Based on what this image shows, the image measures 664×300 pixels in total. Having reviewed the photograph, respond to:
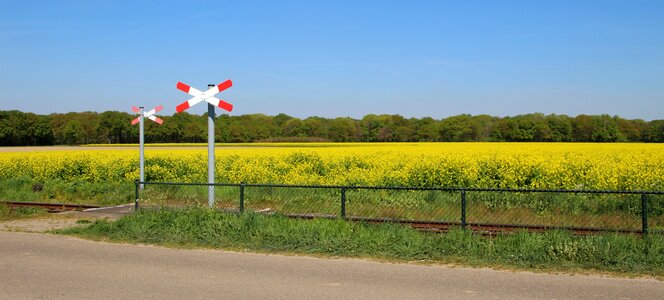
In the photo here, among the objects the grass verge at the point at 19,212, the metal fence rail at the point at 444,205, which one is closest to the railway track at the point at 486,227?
the metal fence rail at the point at 444,205

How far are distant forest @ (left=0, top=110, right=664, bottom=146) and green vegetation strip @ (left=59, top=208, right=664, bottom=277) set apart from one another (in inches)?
2650

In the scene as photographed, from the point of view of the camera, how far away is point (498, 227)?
40.4 ft

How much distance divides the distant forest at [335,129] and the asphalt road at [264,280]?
227 feet

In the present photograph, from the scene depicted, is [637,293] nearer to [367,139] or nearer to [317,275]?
[317,275]

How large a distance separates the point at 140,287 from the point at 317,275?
236 cm

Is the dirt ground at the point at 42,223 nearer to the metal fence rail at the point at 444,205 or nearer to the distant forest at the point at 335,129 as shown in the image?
the metal fence rail at the point at 444,205

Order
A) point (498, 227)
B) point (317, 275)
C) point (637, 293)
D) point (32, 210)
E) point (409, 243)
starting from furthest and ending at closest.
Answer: point (32, 210), point (498, 227), point (409, 243), point (317, 275), point (637, 293)

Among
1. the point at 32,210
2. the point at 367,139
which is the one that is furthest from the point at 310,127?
the point at 32,210

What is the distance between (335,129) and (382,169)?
70008 millimetres

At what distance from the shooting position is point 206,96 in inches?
584

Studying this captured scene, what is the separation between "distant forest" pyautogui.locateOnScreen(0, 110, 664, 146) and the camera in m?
75.6

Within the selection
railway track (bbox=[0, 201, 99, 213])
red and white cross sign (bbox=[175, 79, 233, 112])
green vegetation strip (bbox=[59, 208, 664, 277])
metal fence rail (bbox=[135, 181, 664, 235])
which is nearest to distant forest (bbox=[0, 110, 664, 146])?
metal fence rail (bbox=[135, 181, 664, 235])

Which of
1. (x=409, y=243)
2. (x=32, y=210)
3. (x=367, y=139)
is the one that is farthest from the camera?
Answer: (x=367, y=139)

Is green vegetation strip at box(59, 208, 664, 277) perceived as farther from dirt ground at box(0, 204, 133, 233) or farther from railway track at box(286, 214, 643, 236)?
dirt ground at box(0, 204, 133, 233)
